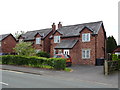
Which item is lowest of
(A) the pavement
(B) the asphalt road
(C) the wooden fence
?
(A) the pavement

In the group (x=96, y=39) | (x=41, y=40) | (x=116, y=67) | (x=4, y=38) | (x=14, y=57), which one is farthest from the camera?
(x=4, y=38)

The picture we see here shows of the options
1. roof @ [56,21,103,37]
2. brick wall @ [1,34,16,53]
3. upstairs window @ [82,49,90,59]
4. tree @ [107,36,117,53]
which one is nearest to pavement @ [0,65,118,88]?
upstairs window @ [82,49,90,59]

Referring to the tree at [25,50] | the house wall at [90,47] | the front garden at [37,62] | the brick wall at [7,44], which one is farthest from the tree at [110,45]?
the brick wall at [7,44]

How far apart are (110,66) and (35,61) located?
9.11m

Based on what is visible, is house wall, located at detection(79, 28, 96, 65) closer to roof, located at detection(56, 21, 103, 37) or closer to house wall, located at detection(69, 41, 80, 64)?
house wall, located at detection(69, 41, 80, 64)

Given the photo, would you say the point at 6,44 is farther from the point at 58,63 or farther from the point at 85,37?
the point at 58,63

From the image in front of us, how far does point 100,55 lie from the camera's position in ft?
83.5

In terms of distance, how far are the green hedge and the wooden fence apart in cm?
491

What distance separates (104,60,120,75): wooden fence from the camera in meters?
13.7

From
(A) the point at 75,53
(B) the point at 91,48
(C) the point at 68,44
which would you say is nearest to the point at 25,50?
(C) the point at 68,44

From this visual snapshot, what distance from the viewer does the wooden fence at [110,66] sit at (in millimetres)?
13729

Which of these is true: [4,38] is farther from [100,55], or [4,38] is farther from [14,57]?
[100,55]

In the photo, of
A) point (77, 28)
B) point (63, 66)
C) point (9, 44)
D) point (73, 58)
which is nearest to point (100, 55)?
point (73, 58)

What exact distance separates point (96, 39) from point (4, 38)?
28.8m
